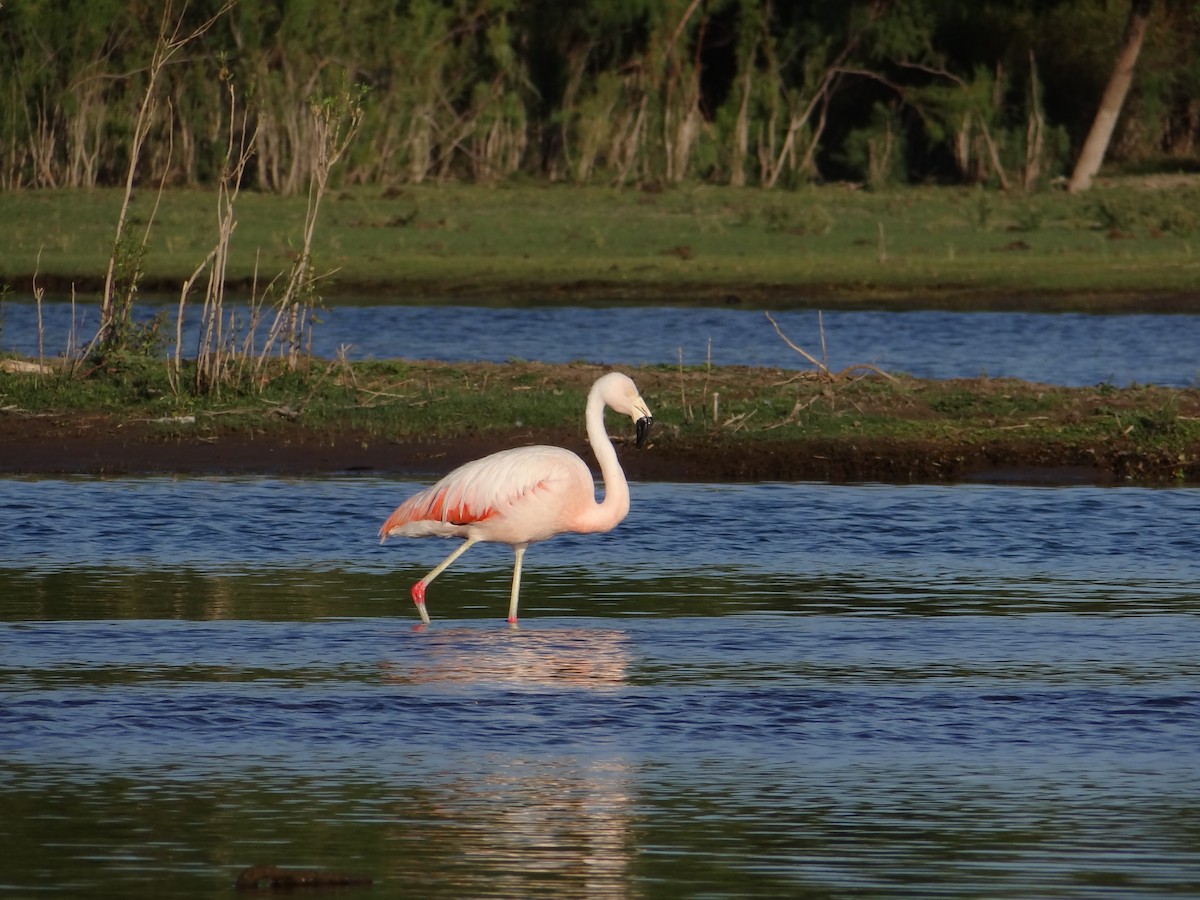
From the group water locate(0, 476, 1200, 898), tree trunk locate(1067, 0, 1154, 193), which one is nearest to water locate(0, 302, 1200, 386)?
water locate(0, 476, 1200, 898)

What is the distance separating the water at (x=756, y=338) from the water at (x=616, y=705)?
7129mm

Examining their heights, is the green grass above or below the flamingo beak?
above

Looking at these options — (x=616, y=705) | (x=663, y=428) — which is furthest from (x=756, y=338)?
(x=616, y=705)

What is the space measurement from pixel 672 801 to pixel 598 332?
16.2m

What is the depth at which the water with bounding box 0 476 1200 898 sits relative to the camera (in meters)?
6.08

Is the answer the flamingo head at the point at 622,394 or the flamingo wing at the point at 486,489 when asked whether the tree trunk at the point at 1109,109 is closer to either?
the flamingo head at the point at 622,394

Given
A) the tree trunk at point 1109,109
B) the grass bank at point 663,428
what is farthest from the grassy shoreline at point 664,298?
the tree trunk at point 1109,109

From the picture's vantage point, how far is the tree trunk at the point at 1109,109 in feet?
119

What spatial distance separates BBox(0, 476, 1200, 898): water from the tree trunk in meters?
25.2

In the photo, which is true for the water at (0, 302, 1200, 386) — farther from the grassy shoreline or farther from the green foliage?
the green foliage

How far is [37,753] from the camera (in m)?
7.24

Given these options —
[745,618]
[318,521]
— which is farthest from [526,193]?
[745,618]

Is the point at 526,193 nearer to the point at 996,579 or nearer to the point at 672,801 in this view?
the point at 996,579

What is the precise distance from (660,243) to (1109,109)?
36.1ft
